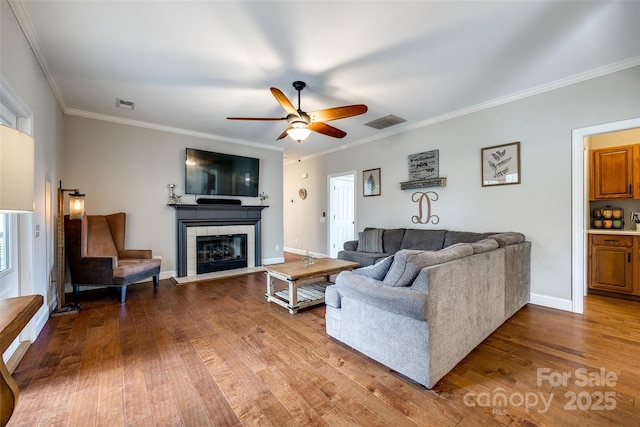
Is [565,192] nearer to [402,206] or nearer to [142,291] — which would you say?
[402,206]

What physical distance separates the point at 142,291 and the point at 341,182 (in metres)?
4.51

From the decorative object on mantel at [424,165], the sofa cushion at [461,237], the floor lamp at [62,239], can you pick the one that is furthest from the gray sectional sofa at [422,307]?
the floor lamp at [62,239]

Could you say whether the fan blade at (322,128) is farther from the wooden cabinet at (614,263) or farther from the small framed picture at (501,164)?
the wooden cabinet at (614,263)

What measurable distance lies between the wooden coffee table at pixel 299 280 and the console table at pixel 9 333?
2.22 meters

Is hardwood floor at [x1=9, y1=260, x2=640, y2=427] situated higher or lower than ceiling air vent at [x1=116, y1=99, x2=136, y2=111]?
lower

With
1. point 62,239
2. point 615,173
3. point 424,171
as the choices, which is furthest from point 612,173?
point 62,239

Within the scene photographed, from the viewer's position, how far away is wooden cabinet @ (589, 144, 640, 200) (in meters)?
3.72

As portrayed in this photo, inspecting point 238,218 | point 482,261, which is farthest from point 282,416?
point 238,218

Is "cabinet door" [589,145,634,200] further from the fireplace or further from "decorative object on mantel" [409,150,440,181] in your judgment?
the fireplace

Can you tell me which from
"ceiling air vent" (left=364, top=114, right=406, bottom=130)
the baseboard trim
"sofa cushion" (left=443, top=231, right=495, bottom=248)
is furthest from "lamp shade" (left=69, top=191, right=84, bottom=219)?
the baseboard trim

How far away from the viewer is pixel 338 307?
2418mm

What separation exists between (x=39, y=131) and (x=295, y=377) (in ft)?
11.1

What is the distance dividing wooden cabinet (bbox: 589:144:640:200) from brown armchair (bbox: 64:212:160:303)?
670 cm

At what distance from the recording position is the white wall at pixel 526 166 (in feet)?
10.1
